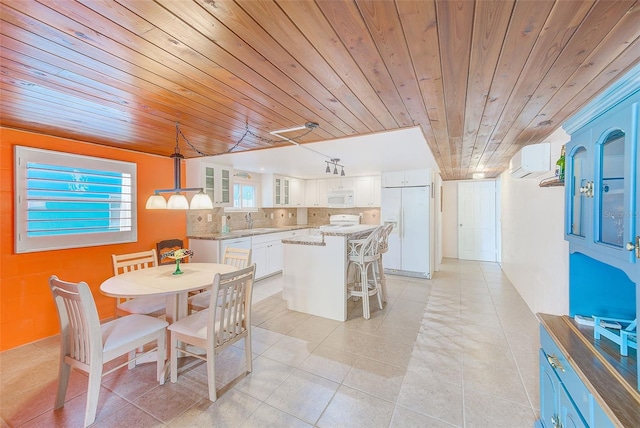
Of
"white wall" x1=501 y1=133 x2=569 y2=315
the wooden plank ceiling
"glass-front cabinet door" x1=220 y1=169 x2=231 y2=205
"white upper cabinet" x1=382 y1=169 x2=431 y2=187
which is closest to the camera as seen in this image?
the wooden plank ceiling

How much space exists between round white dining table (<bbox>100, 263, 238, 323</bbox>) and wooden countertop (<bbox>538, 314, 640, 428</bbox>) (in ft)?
7.32

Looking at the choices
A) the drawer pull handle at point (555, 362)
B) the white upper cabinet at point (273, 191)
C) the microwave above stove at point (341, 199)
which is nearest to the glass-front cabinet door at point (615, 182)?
the drawer pull handle at point (555, 362)

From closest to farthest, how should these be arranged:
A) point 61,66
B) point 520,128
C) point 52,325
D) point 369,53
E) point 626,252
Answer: point 626,252 < point 369,53 < point 61,66 < point 520,128 < point 52,325

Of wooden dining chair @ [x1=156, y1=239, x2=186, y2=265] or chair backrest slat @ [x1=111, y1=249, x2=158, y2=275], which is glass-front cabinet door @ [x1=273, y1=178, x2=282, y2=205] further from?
chair backrest slat @ [x1=111, y1=249, x2=158, y2=275]

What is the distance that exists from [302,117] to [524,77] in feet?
5.02

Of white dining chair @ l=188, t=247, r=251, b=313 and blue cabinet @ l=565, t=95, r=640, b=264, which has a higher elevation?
blue cabinet @ l=565, t=95, r=640, b=264

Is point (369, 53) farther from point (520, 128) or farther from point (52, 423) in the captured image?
point (52, 423)

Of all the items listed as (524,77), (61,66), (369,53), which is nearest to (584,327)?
(524,77)

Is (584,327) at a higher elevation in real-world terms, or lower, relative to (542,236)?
lower

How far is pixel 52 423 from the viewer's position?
5.47 feet

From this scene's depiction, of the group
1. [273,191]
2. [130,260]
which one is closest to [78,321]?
[130,260]

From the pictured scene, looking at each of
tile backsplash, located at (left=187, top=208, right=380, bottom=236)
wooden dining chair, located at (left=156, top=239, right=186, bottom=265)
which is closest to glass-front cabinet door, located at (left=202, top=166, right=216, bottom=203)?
tile backsplash, located at (left=187, top=208, right=380, bottom=236)

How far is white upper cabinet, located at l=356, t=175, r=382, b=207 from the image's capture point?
5648 mm

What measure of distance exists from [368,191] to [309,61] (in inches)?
176
